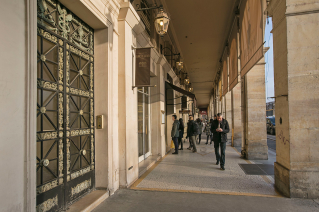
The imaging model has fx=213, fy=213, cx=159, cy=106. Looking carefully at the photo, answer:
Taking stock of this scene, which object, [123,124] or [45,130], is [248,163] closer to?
[123,124]

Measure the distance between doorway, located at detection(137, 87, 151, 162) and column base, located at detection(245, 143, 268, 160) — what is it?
4278 millimetres

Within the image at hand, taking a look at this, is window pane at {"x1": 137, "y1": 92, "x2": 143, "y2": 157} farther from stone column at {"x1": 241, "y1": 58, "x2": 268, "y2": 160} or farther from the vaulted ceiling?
the vaulted ceiling

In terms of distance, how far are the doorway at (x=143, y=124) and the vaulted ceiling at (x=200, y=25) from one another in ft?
15.3

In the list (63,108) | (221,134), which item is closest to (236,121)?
(221,134)

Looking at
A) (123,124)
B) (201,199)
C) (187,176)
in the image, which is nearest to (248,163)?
(187,176)

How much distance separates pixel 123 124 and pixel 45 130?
2.18 meters

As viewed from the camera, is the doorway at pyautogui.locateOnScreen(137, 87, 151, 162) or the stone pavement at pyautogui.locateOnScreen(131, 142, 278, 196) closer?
the stone pavement at pyautogui.locateOnScreen(131, 142, 278, 196)

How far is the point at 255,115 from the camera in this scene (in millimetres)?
9227

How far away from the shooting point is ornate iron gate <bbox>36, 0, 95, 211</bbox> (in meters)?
3.30

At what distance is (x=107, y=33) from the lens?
194 inches

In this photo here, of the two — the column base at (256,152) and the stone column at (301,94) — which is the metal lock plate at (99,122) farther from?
the column base at (256,152)

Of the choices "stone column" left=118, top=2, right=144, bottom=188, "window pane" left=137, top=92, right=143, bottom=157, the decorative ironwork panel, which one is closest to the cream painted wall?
the decorative ironwork panel

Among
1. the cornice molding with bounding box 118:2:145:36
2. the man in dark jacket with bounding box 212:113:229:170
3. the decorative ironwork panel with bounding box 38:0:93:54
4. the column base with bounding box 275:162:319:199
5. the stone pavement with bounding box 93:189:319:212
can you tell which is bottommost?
the stone pavement with bounding box 93:189:319:212

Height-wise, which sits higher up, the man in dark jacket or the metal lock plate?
the metal lock plate
